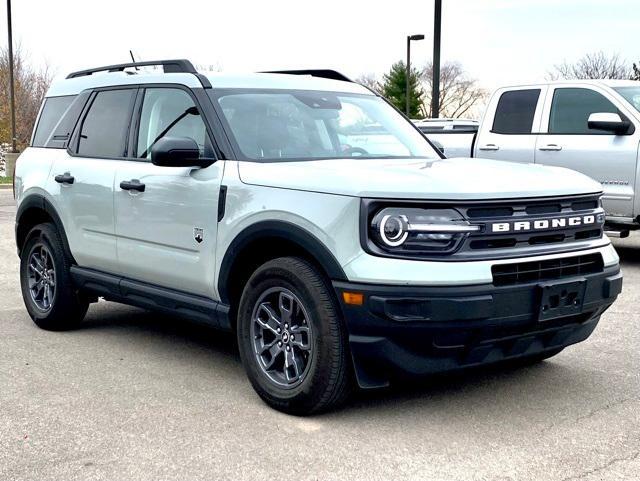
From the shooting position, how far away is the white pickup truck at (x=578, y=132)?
938 centimetres

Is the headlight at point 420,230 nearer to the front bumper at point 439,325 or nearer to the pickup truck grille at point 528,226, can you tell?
the pickup truck grille at point 528,226

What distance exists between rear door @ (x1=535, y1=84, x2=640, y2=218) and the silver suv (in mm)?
4278

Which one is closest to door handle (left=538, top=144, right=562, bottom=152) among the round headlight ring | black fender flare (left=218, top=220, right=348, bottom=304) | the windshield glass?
the windshield glass

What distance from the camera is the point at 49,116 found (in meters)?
6.84

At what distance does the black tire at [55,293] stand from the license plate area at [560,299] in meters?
3.60

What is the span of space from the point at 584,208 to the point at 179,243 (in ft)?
7.57

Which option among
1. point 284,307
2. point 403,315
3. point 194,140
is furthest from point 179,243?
point 403,315

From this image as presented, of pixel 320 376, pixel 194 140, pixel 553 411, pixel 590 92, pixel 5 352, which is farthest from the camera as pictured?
pixel 590 92

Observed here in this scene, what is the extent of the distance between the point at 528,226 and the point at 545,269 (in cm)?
23

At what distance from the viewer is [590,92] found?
988cm

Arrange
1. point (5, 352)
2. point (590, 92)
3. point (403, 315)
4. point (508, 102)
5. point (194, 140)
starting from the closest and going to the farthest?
point (403, 315) < point (194, 140) < point (5, 352) < point (590, 92) < point (508, 102)

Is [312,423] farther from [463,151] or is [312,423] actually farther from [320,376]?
[463,151]

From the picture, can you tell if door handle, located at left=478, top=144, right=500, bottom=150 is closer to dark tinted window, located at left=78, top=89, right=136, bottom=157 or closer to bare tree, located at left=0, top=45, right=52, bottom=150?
dark tinted window, located at left=78, top=89, right=136, bottom=157

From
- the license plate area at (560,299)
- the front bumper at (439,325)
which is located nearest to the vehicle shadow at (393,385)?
the front bumper at (439,325)
